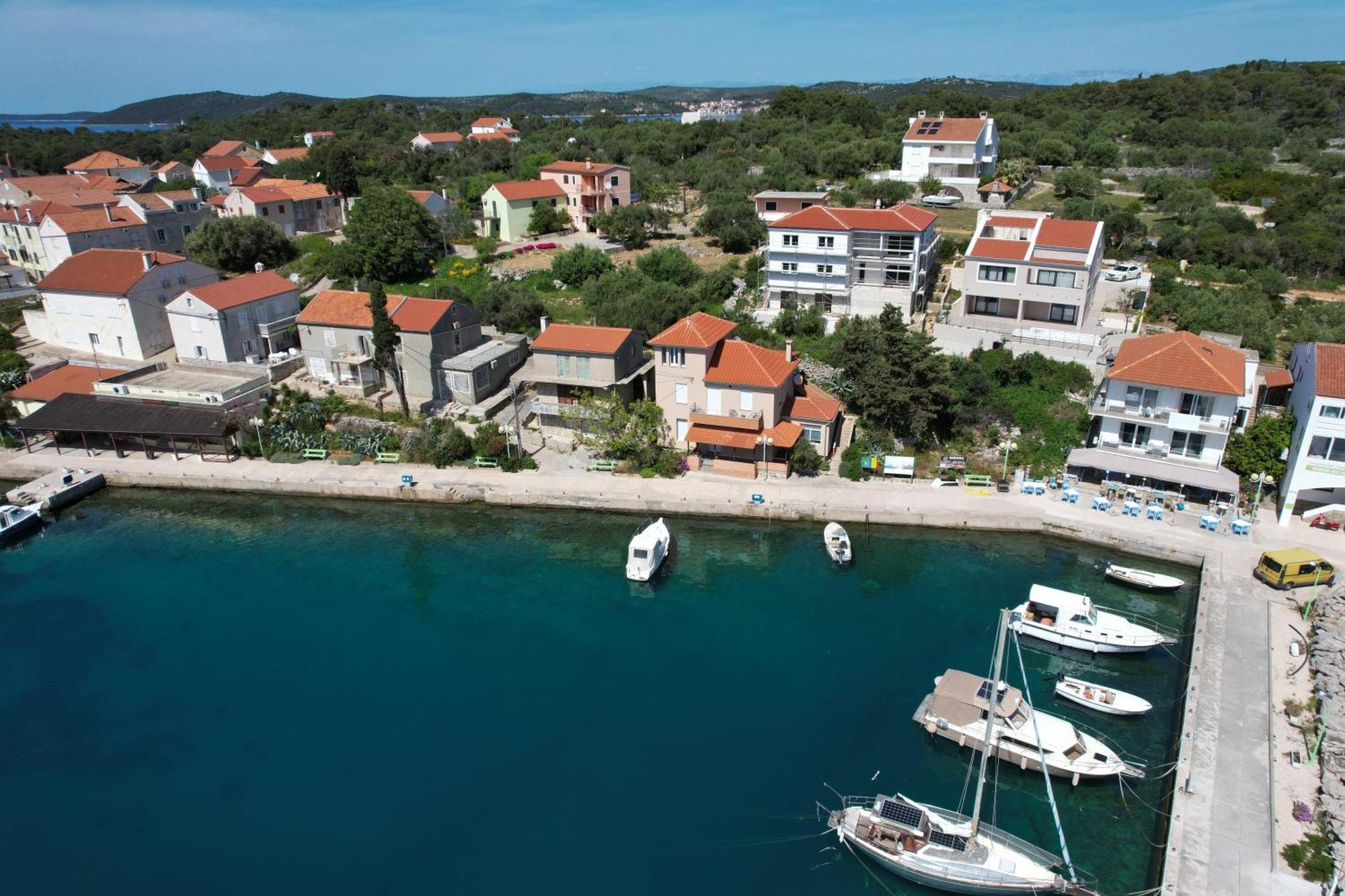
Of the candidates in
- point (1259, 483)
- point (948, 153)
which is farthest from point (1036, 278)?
point (948, 153)

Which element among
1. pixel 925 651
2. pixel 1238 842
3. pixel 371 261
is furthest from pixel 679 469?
pixel 371 261

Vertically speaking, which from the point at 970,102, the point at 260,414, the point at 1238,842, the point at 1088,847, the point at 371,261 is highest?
the point at 970,102

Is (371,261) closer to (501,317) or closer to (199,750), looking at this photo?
(501,317)

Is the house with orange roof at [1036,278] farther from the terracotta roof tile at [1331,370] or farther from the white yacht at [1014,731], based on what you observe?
the white yacht at [1014,731]

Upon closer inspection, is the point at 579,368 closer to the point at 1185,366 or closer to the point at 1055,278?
the point at 1055,278

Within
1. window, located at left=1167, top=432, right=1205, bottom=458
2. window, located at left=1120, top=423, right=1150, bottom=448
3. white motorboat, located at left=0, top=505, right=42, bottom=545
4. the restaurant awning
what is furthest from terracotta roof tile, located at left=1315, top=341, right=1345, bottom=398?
white motorboat, located at left=0, top=505, right=42, bottom=545
